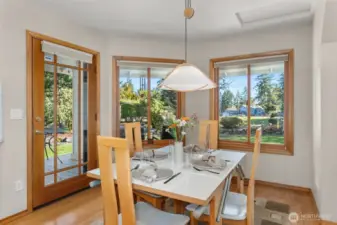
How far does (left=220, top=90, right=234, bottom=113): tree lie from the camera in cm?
395

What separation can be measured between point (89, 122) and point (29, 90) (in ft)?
3.40

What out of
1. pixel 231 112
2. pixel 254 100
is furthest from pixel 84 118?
pixel 254 100

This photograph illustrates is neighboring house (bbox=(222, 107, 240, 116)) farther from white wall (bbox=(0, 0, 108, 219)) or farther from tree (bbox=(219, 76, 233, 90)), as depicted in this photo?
white wall (bbox=(0, 0, 108, 219))

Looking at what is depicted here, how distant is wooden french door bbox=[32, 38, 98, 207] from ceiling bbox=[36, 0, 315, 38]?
2.13 feet

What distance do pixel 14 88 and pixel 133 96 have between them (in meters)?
1.89

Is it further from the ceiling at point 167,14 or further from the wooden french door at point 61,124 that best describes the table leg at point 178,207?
the ceiling at point 167,14

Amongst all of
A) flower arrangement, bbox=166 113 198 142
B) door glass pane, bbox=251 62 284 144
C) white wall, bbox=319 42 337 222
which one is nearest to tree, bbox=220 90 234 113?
door glass pane, bbox=251 62 284 144

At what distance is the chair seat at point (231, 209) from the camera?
1659mm

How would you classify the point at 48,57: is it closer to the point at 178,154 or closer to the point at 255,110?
the point at 178,154

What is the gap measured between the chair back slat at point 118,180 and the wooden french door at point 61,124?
1.66m

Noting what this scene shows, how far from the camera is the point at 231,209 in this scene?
71.1 inches

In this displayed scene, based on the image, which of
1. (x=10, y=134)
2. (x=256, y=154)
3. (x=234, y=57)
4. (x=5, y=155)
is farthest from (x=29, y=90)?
(x=234, y=57)

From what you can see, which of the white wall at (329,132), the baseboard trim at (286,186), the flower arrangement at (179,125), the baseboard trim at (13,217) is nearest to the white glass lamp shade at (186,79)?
the flower arrangement at (179,125)

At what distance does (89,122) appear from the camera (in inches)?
137
